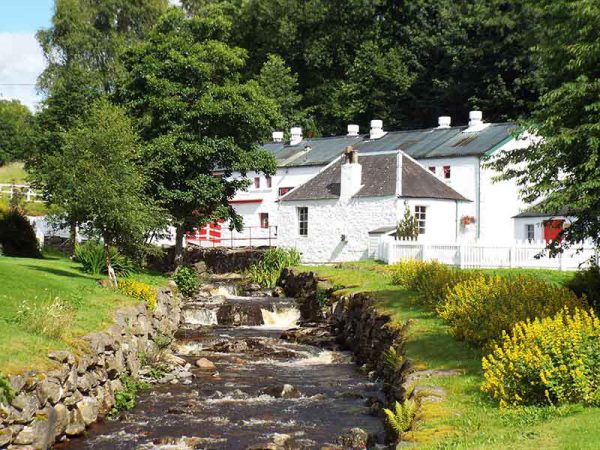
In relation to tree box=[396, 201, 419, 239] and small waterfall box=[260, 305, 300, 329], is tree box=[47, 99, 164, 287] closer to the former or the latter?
small waterfall box=[260, 305, 300, 329]

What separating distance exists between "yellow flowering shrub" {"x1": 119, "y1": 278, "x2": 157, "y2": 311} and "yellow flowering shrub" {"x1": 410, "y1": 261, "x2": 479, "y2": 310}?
851 cm

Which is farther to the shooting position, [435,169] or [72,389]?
[435,169]

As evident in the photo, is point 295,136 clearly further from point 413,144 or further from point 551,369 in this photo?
point 551,369

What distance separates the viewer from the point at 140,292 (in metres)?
25.8

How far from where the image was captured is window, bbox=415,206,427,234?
4116cm

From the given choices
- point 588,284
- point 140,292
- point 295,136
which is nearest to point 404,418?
point 588,284

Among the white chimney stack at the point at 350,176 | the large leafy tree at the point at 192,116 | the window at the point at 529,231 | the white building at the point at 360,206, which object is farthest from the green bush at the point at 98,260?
the window at the point at 529,231

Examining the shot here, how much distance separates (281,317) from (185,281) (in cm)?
543

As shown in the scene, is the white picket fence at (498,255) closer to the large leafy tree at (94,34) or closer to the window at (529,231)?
the window at (529,231)

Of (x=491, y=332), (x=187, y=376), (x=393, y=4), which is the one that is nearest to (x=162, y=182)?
(x=187, y=376)

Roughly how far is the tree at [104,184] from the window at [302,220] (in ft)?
54.8

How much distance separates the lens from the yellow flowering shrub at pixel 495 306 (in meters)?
16.2

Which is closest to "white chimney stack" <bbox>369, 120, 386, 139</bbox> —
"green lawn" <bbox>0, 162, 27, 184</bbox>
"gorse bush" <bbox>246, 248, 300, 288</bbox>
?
"gorse bush" <bbox>246, 248, 300, 288</bbox>

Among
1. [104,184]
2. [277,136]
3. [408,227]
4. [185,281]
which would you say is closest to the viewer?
[104,184]
